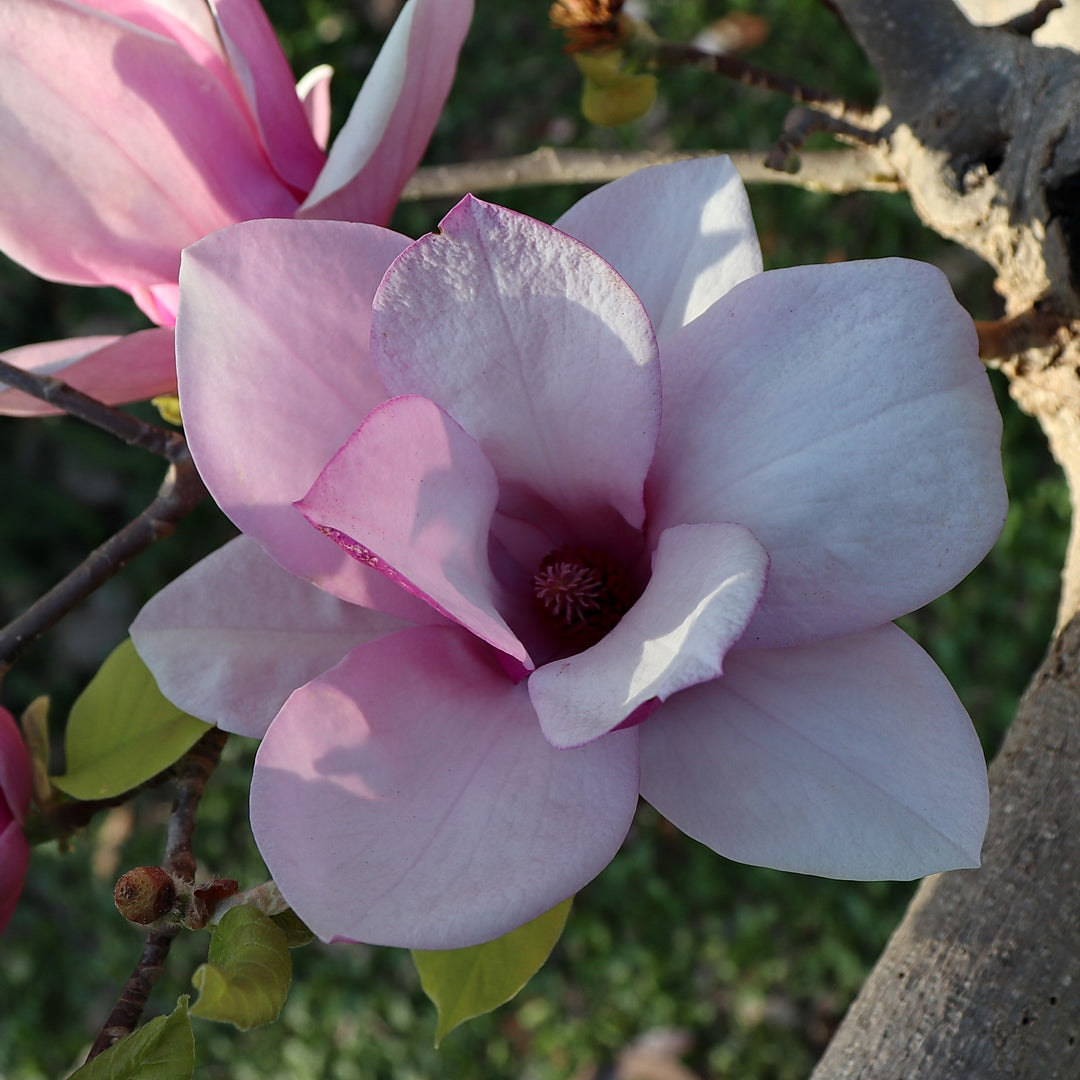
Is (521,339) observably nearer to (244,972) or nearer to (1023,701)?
(244,972)

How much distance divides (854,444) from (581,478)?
0.44ft

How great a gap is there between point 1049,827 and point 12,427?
2349mm

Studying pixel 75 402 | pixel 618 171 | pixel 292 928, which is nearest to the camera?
pixel 292 928

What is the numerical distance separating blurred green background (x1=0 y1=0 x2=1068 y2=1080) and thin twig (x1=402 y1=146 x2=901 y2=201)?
1.17 meters

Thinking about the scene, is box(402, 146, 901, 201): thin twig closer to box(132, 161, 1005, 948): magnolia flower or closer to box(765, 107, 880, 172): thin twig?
box(765, 107, 880, 172): thin twig

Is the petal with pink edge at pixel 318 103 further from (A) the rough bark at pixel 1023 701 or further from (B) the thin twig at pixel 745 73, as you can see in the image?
(A) the rough bark at pixel 1023 701

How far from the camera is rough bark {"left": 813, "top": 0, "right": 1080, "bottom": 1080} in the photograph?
2.13 ft

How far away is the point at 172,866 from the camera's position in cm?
61

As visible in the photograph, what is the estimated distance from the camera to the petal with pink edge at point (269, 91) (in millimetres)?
643

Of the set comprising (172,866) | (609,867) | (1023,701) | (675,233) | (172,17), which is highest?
(172,17)

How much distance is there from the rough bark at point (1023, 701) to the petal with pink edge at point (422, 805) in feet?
0.99

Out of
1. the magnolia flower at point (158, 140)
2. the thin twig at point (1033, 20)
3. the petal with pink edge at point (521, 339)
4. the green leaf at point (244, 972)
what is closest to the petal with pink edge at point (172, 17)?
the magnolia flower at point (158, 140)

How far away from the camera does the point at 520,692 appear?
53cm

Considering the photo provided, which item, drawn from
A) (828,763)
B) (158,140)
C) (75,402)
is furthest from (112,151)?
(828,763)
